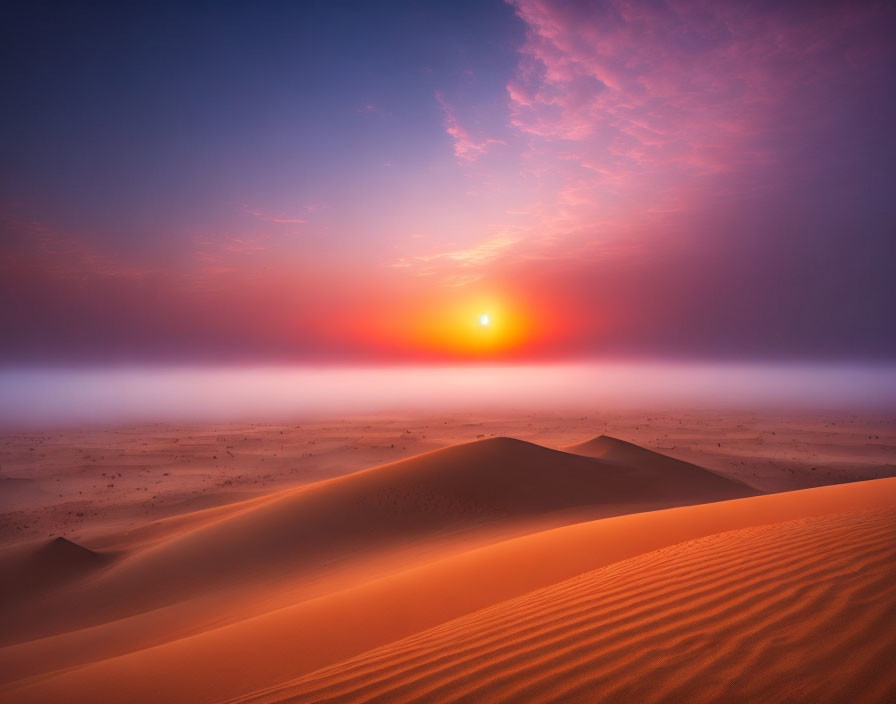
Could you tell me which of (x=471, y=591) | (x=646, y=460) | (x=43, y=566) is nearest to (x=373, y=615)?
(x=471, y=591)

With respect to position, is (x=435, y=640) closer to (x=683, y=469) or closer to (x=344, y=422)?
(x=683, y=469)

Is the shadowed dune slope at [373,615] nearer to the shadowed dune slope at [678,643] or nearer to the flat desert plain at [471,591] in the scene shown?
the flat desert plain at [471,591]

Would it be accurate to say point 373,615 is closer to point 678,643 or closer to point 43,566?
point 678,643

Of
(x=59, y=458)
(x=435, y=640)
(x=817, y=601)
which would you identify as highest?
(x=817, y=601)

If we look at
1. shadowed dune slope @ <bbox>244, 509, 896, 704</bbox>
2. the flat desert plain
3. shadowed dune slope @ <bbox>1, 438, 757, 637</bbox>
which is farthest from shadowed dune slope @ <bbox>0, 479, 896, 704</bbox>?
shadowed dune slope @ <bbox>1, 438, 757, 637</bbox>

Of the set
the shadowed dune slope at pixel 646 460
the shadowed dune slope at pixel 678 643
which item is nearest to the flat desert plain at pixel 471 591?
the shadowed dune slope at pixel 678 643

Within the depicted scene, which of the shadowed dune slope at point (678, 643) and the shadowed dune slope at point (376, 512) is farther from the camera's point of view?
the shadowed dune slope at point (376, 512)

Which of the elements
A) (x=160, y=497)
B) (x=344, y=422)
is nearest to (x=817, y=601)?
(x=160, y=497)

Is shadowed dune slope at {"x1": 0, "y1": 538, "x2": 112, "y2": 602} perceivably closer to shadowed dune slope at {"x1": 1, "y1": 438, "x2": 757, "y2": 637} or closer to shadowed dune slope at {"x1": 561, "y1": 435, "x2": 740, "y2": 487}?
shadowed dune slope at {"x1": 1, "y1": 438, "x2": 757, "y2": 637}
